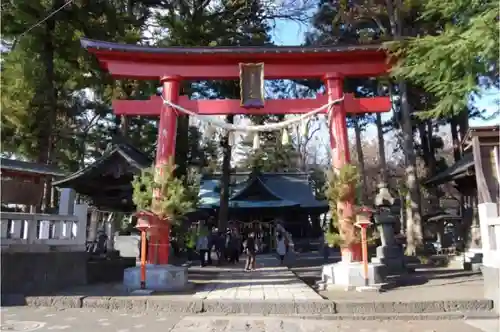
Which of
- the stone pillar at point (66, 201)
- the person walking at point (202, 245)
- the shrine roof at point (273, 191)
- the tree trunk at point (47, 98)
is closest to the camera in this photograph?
the stone pillar at point (66, 201)

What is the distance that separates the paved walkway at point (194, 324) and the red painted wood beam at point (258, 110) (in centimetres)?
589

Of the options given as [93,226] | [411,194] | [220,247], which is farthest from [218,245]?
[411,194]

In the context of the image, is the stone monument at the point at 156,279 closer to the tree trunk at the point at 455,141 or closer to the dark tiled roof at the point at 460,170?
the dark tiled roof at the point at 460,170

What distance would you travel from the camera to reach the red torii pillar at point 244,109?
11.8 metres

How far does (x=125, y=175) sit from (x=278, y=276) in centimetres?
613

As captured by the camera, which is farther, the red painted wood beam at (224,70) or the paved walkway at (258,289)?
the red painted wood beam at (224,70)

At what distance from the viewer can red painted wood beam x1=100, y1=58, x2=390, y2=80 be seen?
12.2 m

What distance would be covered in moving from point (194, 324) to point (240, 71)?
24.1ft

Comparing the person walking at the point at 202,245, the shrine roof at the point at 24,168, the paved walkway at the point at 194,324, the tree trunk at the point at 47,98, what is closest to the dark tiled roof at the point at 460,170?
the paved walkway at the point at 194,324

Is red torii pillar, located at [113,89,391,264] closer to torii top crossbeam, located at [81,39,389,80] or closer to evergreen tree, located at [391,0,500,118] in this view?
torii top crossbeam, located at [81,39,389,80]

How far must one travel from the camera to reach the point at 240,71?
1233 centimetres

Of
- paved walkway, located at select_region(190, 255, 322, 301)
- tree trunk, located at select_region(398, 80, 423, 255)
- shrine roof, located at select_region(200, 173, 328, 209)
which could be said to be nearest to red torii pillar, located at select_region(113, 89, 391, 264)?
paved walkway, located at select_region(190, 255, 322, 301)

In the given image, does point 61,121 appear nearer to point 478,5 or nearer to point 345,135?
point 345,135

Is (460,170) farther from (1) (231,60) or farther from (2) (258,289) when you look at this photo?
(2) (258,289)
